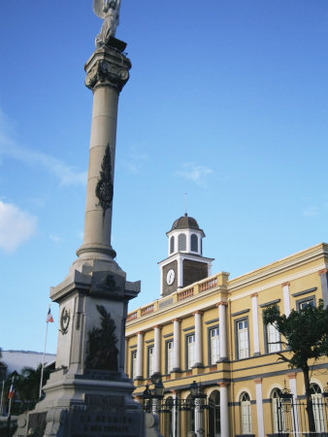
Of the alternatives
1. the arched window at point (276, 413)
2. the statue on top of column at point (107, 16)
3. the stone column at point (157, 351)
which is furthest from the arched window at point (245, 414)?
the statue on top of column at point (107, 16)

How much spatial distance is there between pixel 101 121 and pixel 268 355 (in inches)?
806

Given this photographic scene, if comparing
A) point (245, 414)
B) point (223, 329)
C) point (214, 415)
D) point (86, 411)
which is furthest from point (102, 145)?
point (214, 415)

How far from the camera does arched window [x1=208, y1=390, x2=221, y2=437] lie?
34.6 meters

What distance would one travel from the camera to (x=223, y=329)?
3538cm

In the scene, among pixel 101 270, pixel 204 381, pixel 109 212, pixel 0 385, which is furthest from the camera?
pixel 0 385

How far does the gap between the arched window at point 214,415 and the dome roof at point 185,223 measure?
17.1 metres

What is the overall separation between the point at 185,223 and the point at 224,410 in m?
19.3

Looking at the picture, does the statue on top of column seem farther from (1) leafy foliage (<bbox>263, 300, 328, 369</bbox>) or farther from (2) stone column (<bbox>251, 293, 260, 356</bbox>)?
(2) stone column (<bbox>251, 293, 260, 356</bbox>)

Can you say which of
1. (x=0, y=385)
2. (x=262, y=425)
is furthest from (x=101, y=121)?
(x=0, y=385)

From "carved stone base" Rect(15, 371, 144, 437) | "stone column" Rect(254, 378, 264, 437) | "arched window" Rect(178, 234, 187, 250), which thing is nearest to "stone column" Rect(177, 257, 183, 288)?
"arched window" Rect(178, 234, 187, 250)

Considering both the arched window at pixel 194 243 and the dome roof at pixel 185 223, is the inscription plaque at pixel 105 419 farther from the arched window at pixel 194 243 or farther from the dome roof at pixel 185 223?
the dome roof at pixel 185 223

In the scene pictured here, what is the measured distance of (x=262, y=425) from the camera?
30.9m

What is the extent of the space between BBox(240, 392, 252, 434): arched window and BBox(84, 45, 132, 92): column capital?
909 inches

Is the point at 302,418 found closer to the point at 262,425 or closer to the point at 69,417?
the point at 262,425
